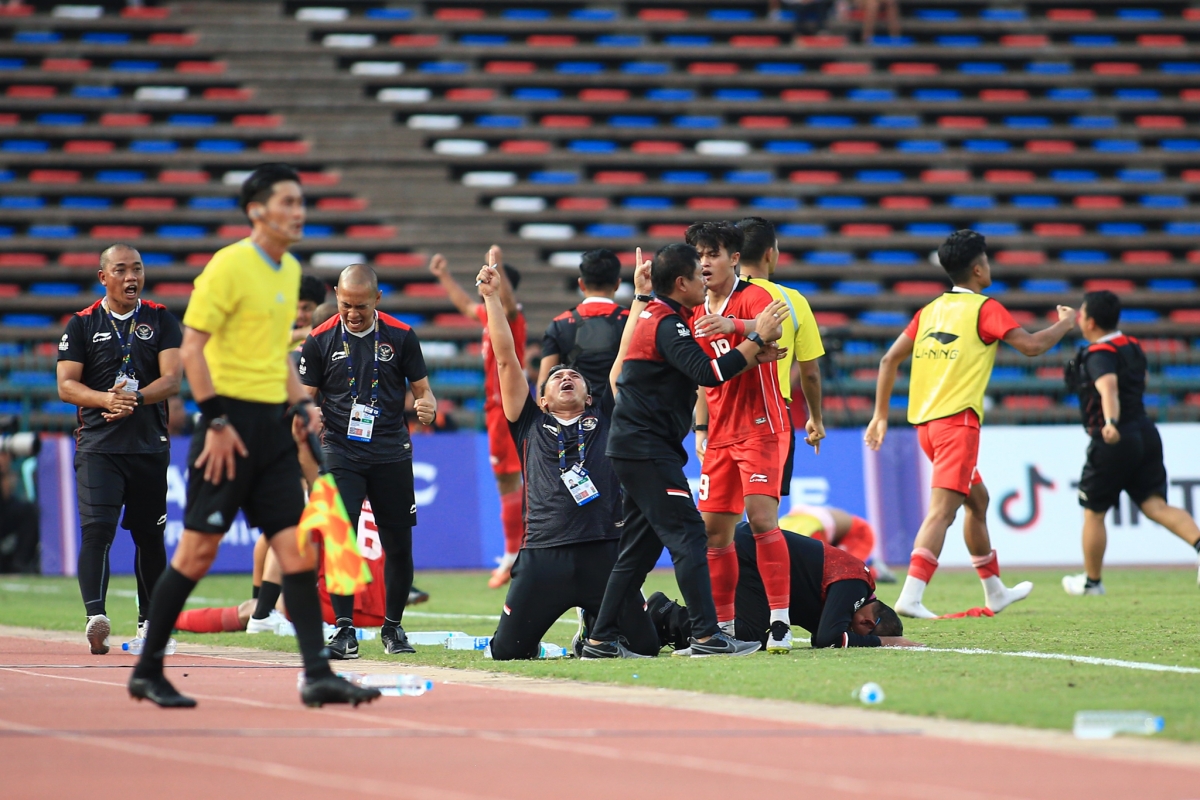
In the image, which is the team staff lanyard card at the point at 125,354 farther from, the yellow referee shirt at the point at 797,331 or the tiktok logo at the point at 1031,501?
the tiktok logo at the point at 1031,501

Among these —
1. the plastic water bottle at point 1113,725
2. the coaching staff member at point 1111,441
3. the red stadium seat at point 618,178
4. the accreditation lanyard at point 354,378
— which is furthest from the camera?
the red stadium seat at point 618,178

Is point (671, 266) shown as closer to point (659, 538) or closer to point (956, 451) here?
point (659, 538)

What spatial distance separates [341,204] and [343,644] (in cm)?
1773

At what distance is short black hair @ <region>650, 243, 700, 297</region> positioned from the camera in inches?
283

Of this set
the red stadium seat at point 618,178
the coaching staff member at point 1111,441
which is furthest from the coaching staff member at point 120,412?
the red stadium seat at point 618,178

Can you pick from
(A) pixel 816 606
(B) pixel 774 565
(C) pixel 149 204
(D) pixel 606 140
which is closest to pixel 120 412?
(B) pixel 774 565

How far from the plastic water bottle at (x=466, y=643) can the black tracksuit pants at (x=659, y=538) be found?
109 centimetres

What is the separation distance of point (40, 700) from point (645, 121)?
72.6 feet

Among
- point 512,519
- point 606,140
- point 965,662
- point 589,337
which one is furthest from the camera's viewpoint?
point 606,140

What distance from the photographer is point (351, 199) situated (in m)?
25.0

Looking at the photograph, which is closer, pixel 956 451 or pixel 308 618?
pixel 308 618

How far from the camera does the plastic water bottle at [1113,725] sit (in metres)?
4.61

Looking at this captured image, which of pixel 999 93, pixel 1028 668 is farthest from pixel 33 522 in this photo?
pixel 999 93

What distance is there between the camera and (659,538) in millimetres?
7188
